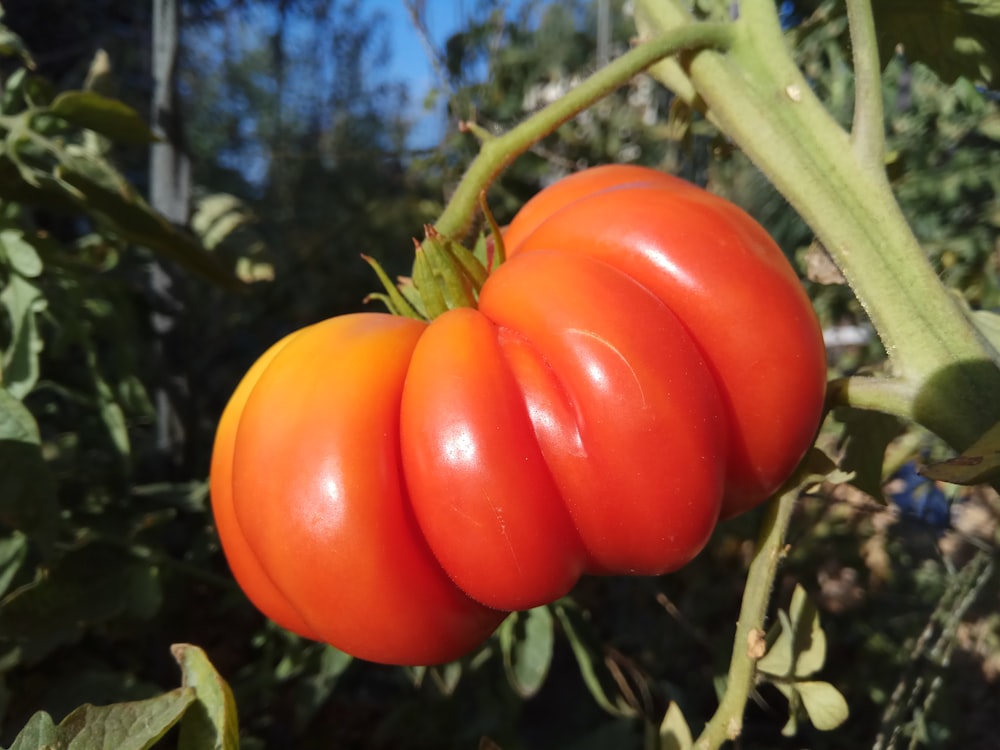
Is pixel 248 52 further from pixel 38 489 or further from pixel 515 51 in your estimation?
pixel 38 489

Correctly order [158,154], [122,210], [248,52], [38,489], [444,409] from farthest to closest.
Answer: [248,52] → [158,154] → [122,210] → [38,489] → [444,409]

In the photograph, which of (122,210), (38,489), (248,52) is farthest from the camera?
(248,52)

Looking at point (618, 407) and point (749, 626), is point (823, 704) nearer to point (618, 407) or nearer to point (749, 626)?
point (749, 626)

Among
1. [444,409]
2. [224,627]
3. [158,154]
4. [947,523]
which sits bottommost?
[224,627]

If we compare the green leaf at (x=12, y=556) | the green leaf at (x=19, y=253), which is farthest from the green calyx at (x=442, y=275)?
the green leaf at (x=12, y=556)

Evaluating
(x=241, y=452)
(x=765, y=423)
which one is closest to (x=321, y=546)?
(x=241, y=452)

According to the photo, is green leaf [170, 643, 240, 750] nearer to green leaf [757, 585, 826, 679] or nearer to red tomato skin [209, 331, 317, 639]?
red tomato skin [209, 331, 317, 639]
